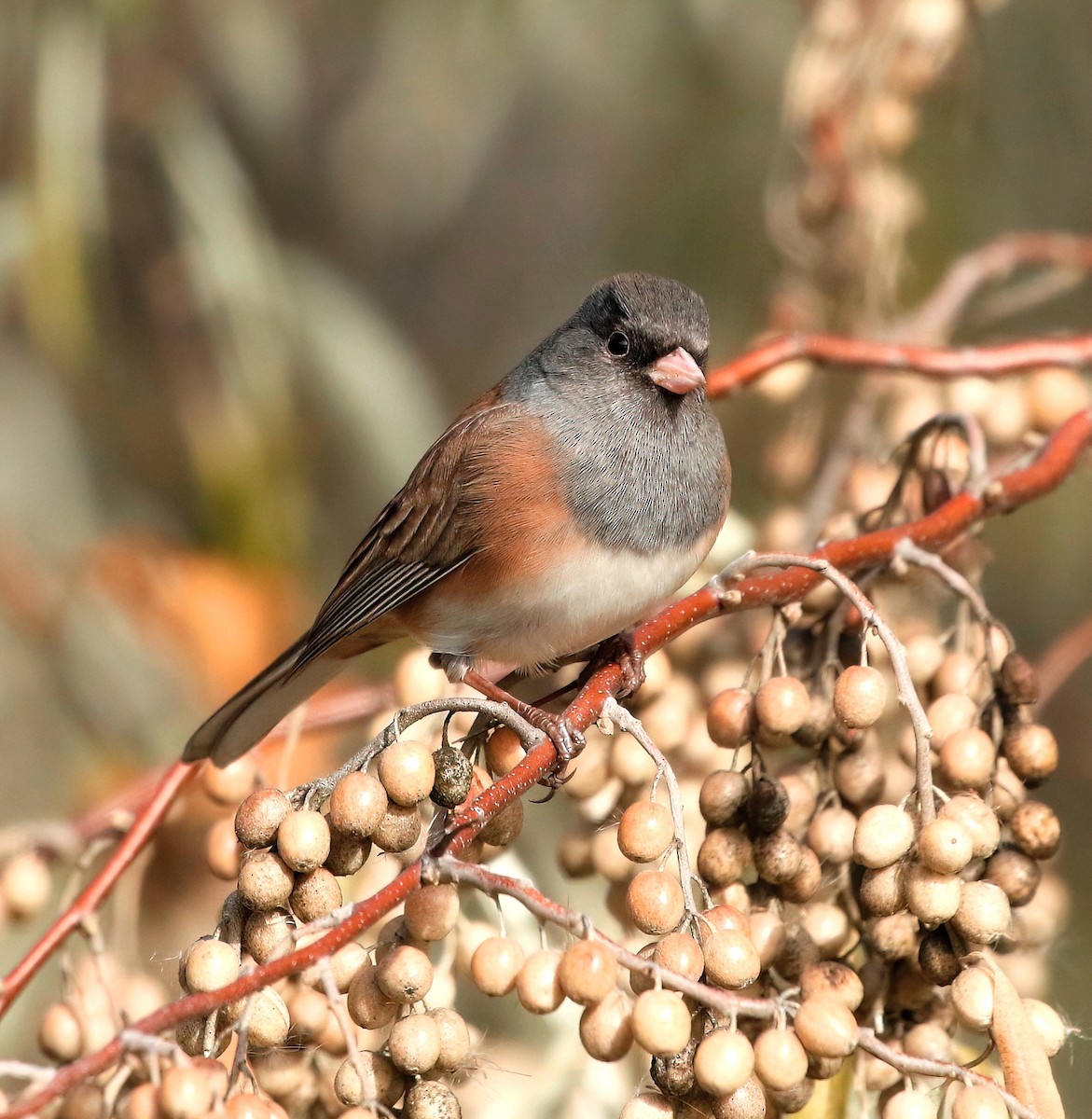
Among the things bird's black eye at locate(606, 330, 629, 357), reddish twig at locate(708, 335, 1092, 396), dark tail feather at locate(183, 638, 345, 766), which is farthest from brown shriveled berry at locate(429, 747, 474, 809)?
bird's black eye at locate(606, 330, 629, 357)

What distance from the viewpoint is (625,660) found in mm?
1794

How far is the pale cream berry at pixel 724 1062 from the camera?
3.61ft

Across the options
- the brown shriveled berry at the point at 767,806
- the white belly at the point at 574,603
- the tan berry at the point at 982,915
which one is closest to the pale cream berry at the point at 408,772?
the brown shriveled berry at the point at 767,806

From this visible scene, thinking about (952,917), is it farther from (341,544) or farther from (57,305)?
(341,544)

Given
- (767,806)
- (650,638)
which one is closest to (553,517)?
(650,638)

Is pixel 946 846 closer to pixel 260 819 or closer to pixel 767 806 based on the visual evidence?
pixel 767 806

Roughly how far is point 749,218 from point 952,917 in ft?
7.36

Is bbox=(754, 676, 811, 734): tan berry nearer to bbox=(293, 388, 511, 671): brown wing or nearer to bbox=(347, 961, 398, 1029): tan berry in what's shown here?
bbox=(347, 961, 398, 1029): tan berry

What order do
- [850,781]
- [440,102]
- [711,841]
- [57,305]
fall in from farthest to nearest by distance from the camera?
[440,102] < [57,305] < [850,781] < [711,841]

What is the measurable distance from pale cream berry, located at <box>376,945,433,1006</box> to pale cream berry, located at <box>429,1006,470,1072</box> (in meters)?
0.03

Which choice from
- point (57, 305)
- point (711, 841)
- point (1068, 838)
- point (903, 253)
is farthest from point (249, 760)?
point (1068, 838)

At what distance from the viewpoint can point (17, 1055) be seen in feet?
8.00

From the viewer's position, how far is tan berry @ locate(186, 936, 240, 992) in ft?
3.77

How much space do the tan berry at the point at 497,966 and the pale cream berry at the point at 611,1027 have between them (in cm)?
13
